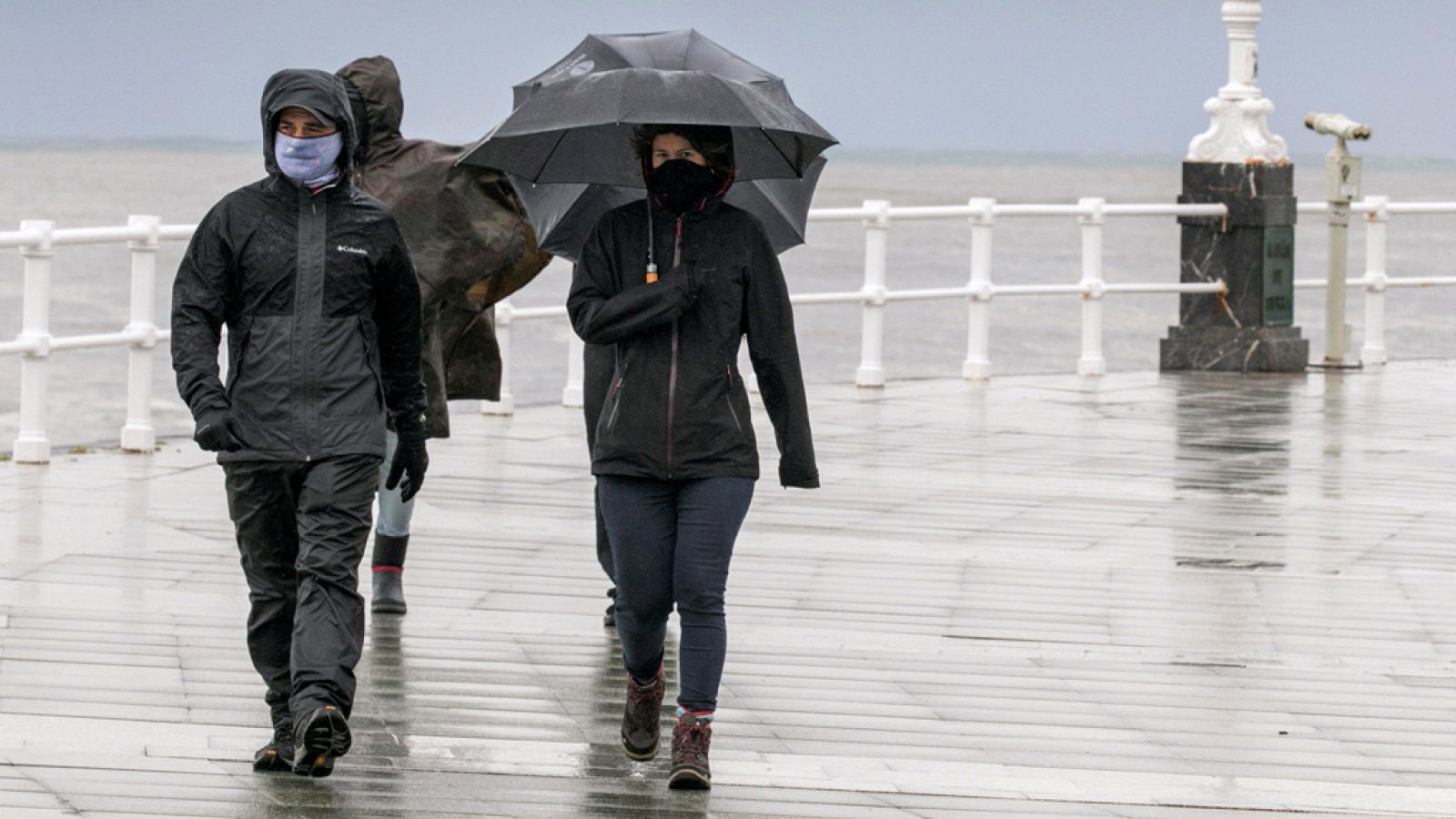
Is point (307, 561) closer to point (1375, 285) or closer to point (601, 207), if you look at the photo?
point (601, 207)

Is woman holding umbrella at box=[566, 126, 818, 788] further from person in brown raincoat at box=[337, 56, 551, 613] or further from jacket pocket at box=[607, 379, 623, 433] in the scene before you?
person in brown raincoat at box=[337, 56, 551, 613]

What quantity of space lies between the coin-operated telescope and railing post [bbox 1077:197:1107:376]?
4.86 ft

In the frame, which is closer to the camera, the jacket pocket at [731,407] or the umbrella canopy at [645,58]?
the jacket pocket at [731,407]

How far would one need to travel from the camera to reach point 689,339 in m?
5.83

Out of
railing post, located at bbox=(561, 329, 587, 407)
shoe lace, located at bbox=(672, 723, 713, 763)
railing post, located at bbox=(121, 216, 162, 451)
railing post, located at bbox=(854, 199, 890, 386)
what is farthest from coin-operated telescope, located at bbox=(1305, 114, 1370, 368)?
shoe lace, located at bbox=(672, 723, 713, 763)

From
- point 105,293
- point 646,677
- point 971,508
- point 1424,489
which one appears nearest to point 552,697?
point 646,677

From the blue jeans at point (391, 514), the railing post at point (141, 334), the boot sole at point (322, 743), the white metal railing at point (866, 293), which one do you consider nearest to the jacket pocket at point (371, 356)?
the boot sole at point (322, 743)

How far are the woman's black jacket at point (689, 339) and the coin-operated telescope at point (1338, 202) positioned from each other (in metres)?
10.6

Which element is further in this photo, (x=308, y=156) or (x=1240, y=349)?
(x=1240, y=349)

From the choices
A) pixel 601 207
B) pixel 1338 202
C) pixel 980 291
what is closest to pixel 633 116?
pixel 601 207

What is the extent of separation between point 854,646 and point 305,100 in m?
2.65

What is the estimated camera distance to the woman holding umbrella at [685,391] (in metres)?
5.78

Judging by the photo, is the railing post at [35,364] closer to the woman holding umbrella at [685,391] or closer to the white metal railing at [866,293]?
the white metal railing at [866,293]

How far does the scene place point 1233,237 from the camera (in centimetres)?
1608
